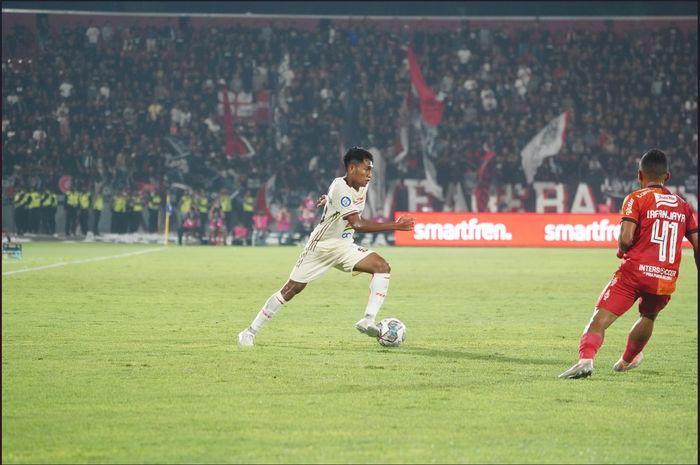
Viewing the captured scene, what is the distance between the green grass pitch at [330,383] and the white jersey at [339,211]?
1162 millimetres

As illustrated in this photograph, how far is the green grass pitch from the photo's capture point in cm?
641

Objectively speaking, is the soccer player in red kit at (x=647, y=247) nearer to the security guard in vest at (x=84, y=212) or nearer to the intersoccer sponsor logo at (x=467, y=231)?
the intersoccer sponsor logo at (x=467, y=231)

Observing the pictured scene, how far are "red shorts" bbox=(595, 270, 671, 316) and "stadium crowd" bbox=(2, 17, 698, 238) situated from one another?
35667 millimetres

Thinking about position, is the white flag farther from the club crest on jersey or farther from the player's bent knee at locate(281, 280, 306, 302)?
the club crest on jersey

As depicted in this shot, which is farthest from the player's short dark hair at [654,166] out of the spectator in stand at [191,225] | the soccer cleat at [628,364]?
the spectator in stand at [191,225]

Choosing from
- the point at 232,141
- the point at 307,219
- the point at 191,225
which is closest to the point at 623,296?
the point at 307,219

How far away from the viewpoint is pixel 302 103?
4922 cm

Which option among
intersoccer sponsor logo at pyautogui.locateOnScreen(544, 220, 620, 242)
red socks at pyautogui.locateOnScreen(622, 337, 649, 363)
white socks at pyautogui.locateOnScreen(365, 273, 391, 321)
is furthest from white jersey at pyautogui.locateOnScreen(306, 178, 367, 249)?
intersoccer sponsor logo at pyautogui.locateOnScreen(544, 220, 620, 242)

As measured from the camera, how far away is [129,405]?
777 centimetres

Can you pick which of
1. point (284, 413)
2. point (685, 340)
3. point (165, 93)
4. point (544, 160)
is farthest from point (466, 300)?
point (165, 93)

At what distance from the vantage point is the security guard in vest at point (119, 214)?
146ft

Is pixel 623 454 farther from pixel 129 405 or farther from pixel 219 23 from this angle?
pixel 219 23

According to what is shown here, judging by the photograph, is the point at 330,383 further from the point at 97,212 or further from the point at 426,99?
the point at 426,99

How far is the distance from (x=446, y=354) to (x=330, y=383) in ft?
7.97
